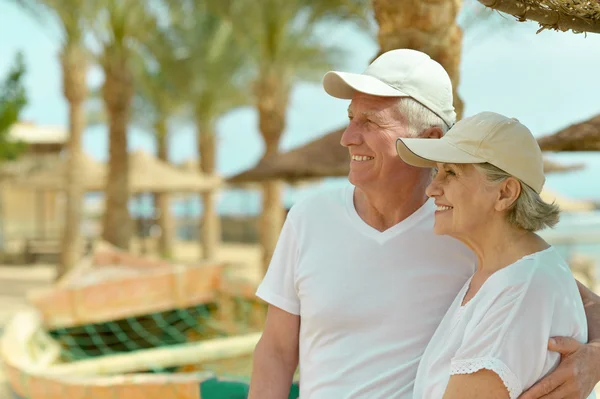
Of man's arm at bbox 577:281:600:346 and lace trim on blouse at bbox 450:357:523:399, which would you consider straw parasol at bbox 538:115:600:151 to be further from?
lace trim on blouse at bbox 450:357:523:399

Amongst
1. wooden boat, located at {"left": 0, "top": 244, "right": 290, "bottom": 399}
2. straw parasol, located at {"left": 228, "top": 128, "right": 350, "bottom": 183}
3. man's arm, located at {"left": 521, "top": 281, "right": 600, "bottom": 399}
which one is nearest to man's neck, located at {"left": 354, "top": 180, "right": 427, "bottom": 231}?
man's arm, located at {"left": 521, "top": 281, "right": 600, "bottom": 399}

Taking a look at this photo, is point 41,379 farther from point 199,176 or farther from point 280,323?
point 199,176

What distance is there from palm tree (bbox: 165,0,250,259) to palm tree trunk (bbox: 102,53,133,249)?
327 cm

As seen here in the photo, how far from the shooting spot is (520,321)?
167 centimetres

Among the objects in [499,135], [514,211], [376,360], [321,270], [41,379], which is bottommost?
[41,379]

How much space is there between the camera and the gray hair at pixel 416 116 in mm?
2275

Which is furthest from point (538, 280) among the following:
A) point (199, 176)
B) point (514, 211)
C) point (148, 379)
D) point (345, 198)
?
point (199, 176)

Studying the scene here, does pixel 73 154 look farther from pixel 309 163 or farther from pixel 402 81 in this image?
pixel 402 81

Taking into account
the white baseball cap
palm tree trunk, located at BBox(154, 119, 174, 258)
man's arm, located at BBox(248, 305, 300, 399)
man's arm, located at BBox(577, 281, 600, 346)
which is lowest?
palm tree trunk, located at BBox(154, 119, 174, 258)

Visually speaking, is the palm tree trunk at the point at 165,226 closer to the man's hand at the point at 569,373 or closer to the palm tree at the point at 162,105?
the palm tree at the point at 162,105

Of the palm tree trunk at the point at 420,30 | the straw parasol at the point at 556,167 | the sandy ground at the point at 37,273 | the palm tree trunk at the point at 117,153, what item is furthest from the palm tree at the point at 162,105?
the palm tree trunk at the point at 420,30

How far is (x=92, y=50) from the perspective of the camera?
49.2 feet

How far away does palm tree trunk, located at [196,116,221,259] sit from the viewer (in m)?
19.8

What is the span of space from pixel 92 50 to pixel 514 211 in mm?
14263
